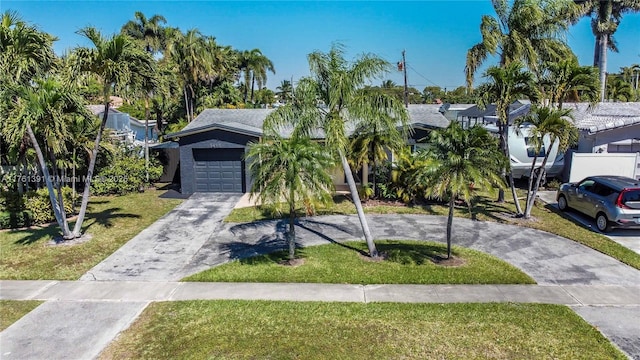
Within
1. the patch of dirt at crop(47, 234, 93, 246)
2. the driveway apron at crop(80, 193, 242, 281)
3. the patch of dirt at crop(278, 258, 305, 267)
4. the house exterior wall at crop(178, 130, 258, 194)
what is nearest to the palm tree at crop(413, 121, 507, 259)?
the patch of dirt at crop(278, 258, 305, 267)

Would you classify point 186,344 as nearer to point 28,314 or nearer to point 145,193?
point 28,314

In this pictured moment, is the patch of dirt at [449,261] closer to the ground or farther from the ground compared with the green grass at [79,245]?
closer to the ground

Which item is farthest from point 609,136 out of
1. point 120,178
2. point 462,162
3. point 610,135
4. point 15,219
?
point 15,219

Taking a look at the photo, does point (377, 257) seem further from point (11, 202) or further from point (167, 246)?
point (11, 202)

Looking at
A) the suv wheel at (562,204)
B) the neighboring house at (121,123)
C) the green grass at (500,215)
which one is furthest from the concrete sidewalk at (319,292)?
the neighboring house at (121,123)

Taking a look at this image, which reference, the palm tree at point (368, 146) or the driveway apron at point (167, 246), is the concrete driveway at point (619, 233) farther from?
the driveway apron at point (167, 246)

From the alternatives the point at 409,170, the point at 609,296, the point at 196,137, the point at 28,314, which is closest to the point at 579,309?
the point at 609,296

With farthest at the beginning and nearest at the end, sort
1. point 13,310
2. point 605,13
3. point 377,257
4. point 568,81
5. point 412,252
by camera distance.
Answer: point 605,13, point 568,81, point 412,252, point 377,257, point 13,310
